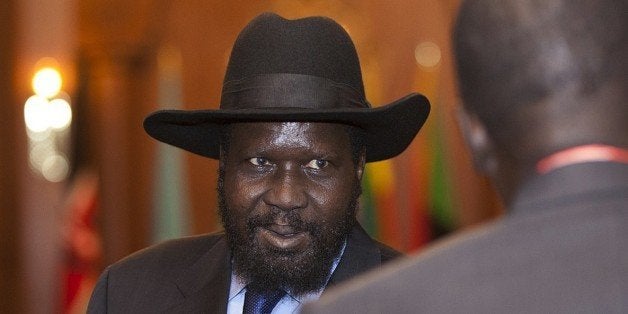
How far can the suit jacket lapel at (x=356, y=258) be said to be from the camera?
9.43 ft

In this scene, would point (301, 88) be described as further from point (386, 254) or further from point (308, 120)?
point (386, 254)

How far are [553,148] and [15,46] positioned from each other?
555 cm

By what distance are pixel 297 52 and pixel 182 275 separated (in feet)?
1.96

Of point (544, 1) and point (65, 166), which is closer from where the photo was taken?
point (544, 1)

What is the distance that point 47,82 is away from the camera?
266 inches

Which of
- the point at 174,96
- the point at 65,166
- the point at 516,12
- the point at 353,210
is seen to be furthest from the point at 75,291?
the point at 516,12

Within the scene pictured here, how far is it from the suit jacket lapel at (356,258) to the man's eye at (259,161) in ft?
0.90

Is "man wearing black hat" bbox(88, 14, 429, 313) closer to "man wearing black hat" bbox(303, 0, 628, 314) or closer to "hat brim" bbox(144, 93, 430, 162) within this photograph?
"hat brim" bbox(144, 93, 430, 162)

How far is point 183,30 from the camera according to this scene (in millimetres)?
7156

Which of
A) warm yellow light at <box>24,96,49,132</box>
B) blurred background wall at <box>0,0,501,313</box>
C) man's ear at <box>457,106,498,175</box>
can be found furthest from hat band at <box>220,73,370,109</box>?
warm yellow light at <box>24,96,49,132</box>

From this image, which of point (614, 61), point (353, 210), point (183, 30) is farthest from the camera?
point (183, 30)

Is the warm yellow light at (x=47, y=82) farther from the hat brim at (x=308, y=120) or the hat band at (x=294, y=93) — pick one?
the hat band at (x=294, y=93)

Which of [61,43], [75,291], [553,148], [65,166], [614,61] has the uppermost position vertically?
[614,61]

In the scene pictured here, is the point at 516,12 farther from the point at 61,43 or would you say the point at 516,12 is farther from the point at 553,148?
the point at 61,43
